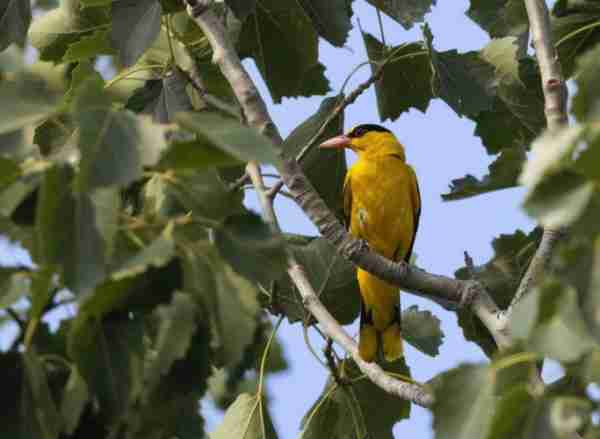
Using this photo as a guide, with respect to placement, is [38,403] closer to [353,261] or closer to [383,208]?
[353,261]

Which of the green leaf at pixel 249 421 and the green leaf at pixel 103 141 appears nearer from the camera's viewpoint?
the green leaf at pixel 103 141

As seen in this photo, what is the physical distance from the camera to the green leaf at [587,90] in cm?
195

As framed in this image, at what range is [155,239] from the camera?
86.2 inches

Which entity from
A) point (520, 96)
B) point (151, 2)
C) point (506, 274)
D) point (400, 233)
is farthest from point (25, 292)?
point (400, 233)

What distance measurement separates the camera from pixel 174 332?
2.07 meters

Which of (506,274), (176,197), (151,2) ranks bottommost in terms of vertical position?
(506,274)

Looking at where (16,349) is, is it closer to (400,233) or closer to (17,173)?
(17,173)

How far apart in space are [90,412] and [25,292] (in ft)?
1.14

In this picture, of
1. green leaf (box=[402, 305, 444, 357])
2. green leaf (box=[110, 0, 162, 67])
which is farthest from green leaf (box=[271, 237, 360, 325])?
green leaf (box=[110, 0, 162, 67])

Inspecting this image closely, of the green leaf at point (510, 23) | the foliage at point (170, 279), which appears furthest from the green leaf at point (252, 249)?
the green leaf at point (510, 23)

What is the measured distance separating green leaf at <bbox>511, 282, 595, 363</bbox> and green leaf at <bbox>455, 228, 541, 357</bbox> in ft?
9.82

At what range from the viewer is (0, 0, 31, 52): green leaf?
4.52 meters

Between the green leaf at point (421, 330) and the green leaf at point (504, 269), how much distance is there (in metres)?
0.16

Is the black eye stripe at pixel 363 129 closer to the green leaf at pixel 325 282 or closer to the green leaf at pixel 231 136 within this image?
the green leaf at pixel 325 282
